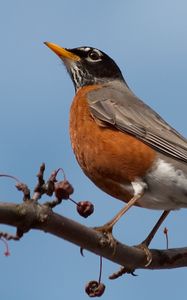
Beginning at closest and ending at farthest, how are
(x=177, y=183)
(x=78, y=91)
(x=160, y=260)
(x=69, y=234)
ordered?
(x=69, y=234)
(x=160, y=260)
(x=177, y=183)
(x=78, y=91)

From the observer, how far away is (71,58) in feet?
19.5

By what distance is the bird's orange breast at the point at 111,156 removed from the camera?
172 inches

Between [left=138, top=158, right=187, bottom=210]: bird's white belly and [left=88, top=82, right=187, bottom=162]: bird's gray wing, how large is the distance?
0.45 feet

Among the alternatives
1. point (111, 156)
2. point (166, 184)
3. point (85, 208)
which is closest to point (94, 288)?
point (85, 208)

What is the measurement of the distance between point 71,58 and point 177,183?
2.17m

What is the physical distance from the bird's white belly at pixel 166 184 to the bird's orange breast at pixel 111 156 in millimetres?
75

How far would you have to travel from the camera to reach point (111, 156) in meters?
4.45

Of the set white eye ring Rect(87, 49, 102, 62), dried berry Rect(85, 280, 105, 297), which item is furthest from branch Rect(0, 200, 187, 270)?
white eye ring Rect(87, 49, 102, 62)

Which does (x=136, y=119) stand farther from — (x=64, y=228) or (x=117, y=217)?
(x=64, y=228)

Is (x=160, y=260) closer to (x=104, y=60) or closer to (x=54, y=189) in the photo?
(x=54, y=189)

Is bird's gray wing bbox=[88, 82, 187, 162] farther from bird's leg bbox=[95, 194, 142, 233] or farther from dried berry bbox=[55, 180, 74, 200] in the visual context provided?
dried berry bbox=[55, 180, 74, 200]

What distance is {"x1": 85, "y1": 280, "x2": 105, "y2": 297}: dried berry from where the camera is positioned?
131 inches

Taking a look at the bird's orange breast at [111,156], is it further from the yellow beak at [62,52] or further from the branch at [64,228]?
the yellow beak at [62,52]

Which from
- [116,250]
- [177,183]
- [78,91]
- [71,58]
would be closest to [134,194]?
[177,183]
